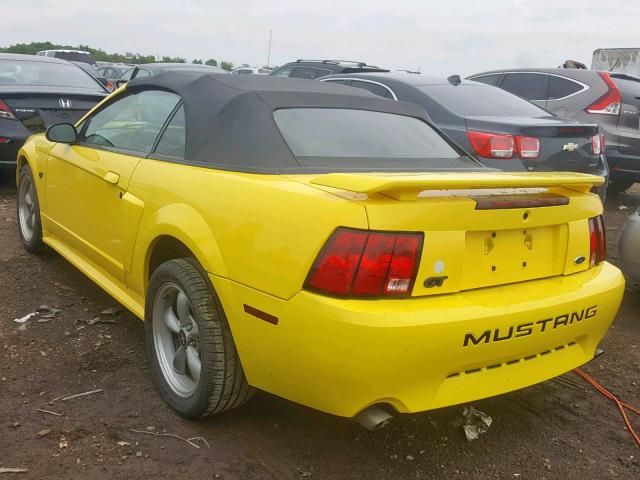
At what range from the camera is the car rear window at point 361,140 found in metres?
2.83

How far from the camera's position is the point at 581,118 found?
781cm

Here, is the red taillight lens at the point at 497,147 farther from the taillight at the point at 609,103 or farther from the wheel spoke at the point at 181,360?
the taillight at the point at 609,103

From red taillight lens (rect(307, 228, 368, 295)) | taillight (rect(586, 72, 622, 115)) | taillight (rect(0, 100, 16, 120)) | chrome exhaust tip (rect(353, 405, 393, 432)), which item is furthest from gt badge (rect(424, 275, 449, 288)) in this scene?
taillight (rect(586, 72, 622, 115))

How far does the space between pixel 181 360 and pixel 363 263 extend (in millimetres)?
1152

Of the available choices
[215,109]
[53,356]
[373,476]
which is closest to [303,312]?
[373,476]

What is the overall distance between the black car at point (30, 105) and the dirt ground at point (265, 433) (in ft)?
12.1

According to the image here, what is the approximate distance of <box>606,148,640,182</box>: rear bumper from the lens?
24.9 feet

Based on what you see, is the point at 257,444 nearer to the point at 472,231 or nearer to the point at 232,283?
the point at 232,283

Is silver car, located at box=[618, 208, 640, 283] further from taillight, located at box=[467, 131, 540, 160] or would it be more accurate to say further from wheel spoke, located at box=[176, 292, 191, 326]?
wheel spoke, located at box=[176, 292, 191, 326]

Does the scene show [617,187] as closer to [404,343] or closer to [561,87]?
[561,87]

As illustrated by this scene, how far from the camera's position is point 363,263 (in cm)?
209

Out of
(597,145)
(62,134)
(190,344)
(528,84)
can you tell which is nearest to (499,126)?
(597,145)

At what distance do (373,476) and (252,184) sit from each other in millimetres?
1186

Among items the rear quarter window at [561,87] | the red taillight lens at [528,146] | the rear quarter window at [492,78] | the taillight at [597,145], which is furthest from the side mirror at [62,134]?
the rear quarter window at [492,78]
